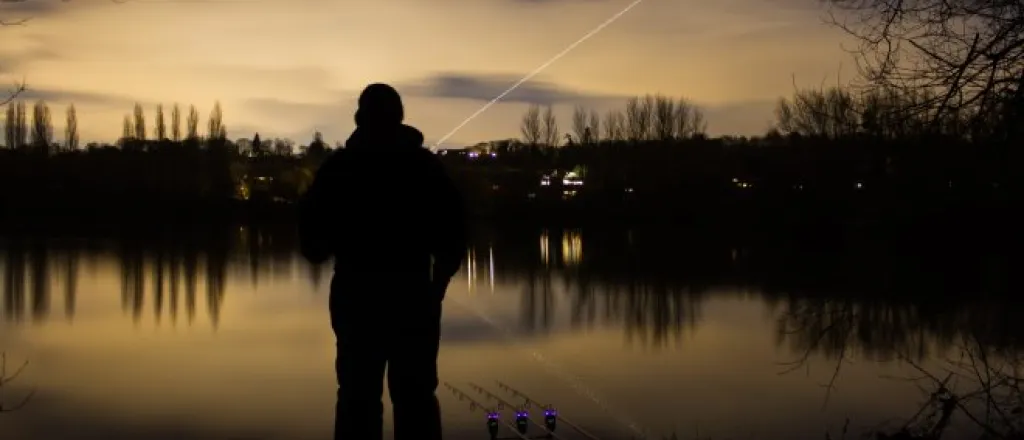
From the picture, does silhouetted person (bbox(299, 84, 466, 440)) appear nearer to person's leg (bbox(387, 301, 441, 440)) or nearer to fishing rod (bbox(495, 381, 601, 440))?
person's leg (bbox(387, 301, 441, 440))

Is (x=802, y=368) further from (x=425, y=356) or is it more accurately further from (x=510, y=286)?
(x=510, y=286)

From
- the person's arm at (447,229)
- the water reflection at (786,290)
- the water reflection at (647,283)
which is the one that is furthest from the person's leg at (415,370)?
the water reflection at (647,283)

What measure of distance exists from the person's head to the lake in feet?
1.72

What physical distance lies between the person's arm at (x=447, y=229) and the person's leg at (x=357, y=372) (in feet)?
0.98

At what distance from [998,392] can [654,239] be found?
45155 millimetres

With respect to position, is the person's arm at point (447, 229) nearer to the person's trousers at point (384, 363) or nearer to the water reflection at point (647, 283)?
the person's trousers at point (384, 363)

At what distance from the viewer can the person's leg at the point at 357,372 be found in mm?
3277

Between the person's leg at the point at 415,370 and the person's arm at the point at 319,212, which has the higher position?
the person's arm at the point at 319,212

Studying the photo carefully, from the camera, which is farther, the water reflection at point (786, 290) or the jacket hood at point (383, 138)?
the water reflection at point (786, 290)

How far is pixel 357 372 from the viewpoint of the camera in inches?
130

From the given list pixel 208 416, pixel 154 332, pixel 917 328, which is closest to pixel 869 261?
pixel 917 328

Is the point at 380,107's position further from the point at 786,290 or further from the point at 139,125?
the point at 139,125

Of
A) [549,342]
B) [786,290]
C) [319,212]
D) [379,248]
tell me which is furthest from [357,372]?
[786,290]

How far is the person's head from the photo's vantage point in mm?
3283
